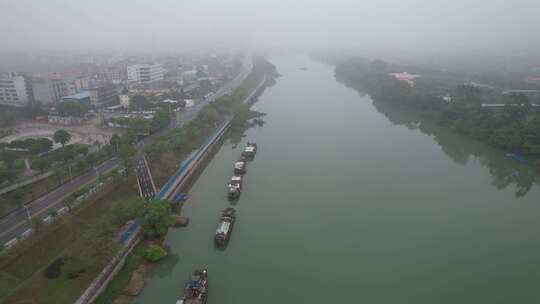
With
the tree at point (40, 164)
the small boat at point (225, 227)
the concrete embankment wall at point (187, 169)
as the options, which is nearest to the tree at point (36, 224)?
the concrete embankment wall at point (187, 169)

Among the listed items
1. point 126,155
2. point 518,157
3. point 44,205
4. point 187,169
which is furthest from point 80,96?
point 518,157

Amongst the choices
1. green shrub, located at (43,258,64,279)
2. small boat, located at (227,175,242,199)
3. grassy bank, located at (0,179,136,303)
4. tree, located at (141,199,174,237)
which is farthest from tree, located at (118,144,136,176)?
green shrub, located at (43,258,64,279)

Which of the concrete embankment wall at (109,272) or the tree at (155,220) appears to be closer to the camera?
the concrete embankment wall at (109,272)

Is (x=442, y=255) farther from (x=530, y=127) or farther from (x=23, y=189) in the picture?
(x=23, y=189)

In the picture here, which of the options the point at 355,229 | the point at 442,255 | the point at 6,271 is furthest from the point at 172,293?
the point at 442,255

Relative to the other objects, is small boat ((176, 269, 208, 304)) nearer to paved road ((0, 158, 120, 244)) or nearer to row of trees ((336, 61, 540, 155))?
paved road ((0, 158, 120, 244))

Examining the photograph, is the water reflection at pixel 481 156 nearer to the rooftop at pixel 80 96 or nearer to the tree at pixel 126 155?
the tree at pixel 126 155
